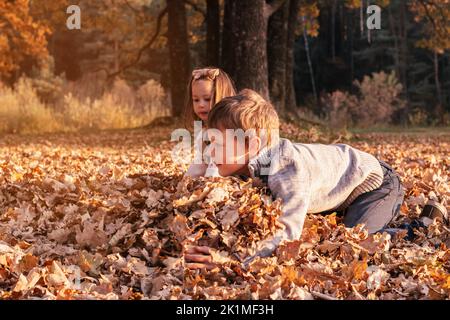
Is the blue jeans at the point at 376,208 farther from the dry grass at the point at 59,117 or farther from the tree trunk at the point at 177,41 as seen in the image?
the dry grass at the point at 59,117

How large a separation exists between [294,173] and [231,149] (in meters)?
0.38

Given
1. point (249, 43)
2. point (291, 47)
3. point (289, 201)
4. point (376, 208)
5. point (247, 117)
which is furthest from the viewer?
point (291, 47)

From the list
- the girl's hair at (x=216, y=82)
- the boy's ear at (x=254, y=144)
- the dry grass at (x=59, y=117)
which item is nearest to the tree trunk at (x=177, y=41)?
the dry grass at (x=59, y=117)

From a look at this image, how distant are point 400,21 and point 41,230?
87.1 feet

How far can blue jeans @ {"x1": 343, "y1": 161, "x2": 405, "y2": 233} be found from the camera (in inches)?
165

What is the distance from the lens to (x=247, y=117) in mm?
3818

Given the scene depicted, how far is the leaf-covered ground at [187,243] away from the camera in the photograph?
322 centimetres

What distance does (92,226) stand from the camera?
12.9ft

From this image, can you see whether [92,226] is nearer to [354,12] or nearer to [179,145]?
[179,145]

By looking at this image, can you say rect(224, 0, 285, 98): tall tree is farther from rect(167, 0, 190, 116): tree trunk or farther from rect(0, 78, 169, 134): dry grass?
rect(0, 78, 169, 134): dry grass

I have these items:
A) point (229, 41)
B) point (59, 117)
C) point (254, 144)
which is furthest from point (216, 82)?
point (59, 117)

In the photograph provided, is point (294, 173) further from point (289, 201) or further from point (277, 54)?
point (277, 54)

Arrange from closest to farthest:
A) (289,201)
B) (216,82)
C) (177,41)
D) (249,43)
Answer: (289,201)
(216,82)
(249,43)
(177,41)

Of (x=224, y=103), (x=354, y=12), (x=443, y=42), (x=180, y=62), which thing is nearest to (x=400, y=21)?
(x=354, y=12)
